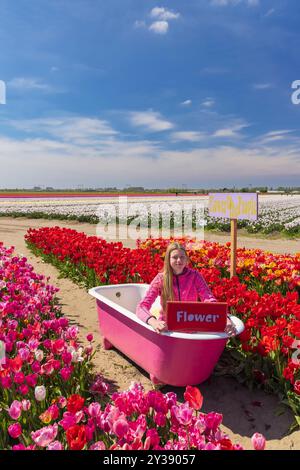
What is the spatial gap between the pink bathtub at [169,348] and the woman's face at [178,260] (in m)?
0.53

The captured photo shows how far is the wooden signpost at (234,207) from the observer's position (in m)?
4.51

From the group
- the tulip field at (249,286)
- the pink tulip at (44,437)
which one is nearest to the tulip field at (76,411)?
the pink tulip at (44,437)

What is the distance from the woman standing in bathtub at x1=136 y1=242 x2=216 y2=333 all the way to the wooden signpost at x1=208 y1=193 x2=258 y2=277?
4.78 ft

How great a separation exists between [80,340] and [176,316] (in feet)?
6.00

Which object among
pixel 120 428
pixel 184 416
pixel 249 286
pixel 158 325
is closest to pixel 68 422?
pixel 120 428

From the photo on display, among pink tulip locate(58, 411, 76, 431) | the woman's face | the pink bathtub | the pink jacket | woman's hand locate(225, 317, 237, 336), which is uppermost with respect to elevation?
the woman's face

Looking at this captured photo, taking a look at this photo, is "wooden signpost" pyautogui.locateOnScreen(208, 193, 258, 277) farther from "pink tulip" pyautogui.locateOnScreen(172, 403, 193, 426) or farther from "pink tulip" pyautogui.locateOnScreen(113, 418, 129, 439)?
"pink tulip" pyautogui.locateOnScreen(113, 418, 129, 439)

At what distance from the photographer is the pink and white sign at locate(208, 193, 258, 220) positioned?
4.50 m

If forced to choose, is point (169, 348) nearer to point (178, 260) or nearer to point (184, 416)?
point (178, 260)

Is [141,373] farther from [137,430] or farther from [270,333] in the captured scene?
[137,430]

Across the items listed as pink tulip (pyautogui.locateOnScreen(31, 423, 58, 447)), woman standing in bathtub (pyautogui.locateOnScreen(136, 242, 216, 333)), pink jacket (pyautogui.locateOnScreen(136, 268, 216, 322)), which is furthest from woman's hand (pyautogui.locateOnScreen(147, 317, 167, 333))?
pink tulip (pyautogui.locateOnScreen(31, 423, 58, 447))

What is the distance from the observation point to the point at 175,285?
10.9ft

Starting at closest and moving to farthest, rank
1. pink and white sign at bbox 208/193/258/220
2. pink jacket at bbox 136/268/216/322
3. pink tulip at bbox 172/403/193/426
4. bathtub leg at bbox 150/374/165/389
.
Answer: pink tulip at bbox 172/403/193/426
bathtub leg at bbox 150/374/165/389
pink jacket at bbox 136/268/216/322
pink and white sign at bbox 208/193/258/220

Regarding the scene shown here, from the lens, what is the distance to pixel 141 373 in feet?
11.7
